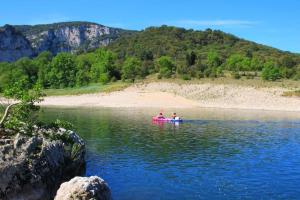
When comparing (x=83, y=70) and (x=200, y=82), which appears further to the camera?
(x=83, y=70)

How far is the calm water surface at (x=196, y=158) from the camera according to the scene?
2903 centimetres

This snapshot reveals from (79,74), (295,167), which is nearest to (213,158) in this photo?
(295,167)

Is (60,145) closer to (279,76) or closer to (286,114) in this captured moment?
(286,114)

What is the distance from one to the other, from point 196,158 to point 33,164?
685 inches

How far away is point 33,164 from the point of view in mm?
24594

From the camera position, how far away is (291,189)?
2914 cm

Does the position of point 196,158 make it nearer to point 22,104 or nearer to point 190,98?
point 22,104

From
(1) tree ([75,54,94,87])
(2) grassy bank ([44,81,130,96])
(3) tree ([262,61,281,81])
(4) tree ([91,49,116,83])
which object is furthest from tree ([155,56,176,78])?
(3) tree ([262,61,281,81])

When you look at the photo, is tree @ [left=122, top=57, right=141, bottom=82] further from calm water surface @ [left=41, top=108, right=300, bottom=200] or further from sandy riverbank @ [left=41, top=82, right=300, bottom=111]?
calm water surface @ [left=41, top=108, right=300, bottom=200]

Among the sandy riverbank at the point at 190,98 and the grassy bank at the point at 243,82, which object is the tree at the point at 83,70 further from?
the grassy bank at the point at 243,82

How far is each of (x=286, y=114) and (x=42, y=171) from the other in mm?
60552

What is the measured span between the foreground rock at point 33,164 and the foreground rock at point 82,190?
559 cm

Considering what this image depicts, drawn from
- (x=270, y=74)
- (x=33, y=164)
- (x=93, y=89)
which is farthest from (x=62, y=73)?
(x=33, y=164)

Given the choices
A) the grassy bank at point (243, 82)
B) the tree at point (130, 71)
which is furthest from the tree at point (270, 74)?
the tree at point (130, 71)
